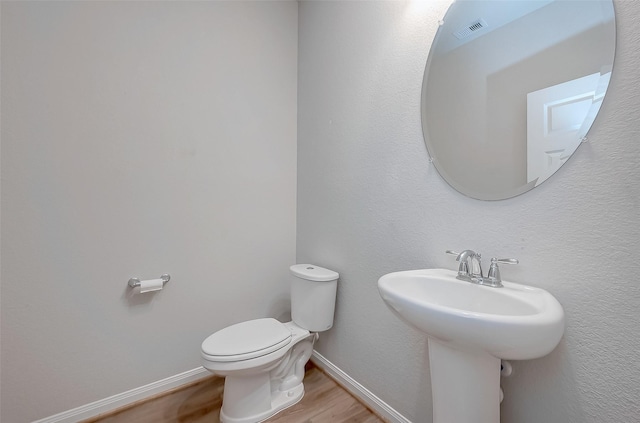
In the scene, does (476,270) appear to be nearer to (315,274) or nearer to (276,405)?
(315,274)

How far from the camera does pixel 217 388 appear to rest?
150 centimetres

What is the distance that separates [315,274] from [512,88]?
1.21m

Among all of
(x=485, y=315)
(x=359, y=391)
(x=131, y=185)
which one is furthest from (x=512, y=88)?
(x=131, y=185)

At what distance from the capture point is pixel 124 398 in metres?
1.34

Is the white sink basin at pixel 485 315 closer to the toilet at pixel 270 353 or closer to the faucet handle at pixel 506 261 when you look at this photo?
the faucet handle at pixel 506 261

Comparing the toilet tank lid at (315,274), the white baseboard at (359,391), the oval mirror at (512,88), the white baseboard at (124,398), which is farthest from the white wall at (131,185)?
the oval mirror at (512,88)

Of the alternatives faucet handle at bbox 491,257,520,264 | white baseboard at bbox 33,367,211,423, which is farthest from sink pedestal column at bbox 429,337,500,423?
white baseboard at bbox 33,367,211,423

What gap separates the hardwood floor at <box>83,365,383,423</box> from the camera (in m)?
1.27

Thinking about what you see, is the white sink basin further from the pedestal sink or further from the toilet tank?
the toilet tank

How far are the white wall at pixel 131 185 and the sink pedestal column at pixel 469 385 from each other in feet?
4.12

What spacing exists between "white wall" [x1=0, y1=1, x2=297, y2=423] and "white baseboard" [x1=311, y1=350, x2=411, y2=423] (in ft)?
1.55

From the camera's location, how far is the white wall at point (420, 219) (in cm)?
67

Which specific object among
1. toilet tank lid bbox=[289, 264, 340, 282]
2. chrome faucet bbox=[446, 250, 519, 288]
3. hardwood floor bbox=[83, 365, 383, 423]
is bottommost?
hardwood floor bbox=[83, 365, 383, 423]

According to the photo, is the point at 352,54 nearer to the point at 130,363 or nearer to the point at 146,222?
the point at 146,222
